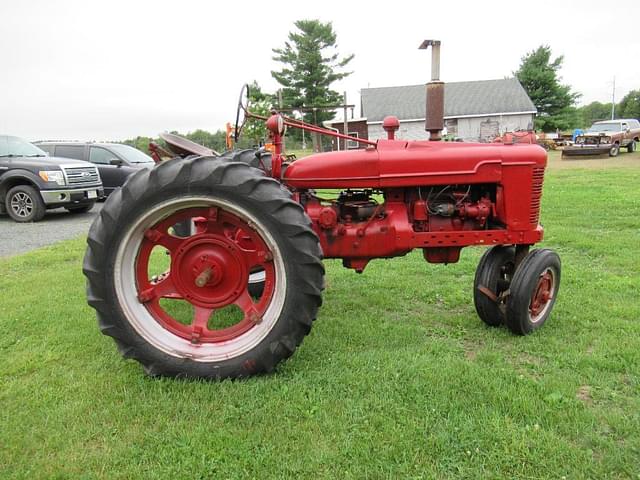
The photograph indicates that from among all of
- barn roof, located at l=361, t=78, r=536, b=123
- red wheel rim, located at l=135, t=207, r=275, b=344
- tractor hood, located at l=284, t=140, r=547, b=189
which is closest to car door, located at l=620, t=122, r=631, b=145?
barn roof, located at l=361, t=78, r=536, b=123

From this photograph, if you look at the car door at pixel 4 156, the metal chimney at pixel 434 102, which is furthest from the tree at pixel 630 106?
the metal chimney at pixel 434 102

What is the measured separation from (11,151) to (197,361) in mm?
9598

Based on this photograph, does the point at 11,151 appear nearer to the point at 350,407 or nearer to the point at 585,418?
the point at 350,407

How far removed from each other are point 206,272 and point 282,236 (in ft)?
1.83

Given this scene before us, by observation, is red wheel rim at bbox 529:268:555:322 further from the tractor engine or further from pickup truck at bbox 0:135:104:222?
pickup truck at bbox 0:135:104:222

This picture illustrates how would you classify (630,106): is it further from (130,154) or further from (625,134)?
(130,154)

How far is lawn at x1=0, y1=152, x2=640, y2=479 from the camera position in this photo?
2102 millimetres

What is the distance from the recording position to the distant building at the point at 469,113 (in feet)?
114

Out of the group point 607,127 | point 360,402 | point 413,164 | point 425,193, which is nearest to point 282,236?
point 360,402

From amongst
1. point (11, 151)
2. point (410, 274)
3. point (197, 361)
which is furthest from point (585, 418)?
point (11, 151)

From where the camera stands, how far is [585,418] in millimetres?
2336

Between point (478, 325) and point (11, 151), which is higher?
point (11, 151)

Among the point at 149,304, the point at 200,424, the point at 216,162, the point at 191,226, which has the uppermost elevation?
the point at 216,162

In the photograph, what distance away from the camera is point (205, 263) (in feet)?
9.58
